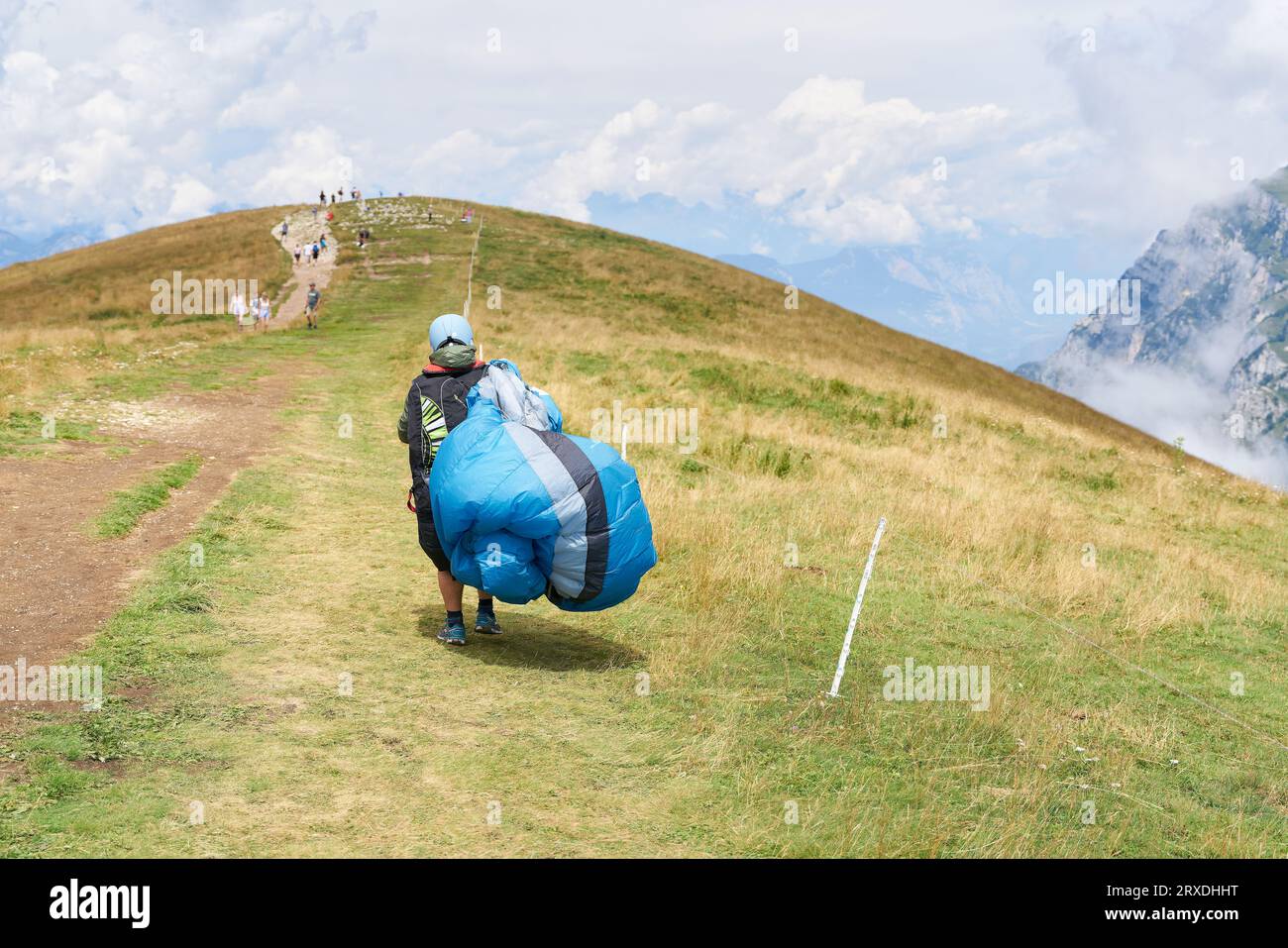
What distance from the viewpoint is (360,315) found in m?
36.8

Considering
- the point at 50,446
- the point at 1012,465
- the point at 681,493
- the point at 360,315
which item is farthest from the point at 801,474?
the point at 360,315

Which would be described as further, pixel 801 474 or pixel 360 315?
pixel 360 315

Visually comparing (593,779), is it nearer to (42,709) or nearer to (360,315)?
(42,709)

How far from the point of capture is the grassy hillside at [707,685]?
202 inches

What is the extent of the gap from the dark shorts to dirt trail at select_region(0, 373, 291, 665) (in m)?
2.43

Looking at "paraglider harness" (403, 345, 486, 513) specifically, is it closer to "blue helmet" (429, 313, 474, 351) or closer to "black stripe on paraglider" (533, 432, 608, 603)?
"blue helmet" (429, 313, 474, 351)

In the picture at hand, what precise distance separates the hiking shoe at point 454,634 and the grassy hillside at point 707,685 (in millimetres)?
174

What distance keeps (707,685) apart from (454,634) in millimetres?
2038

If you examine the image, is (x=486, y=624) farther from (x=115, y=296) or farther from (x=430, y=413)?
(x=115, y=296)

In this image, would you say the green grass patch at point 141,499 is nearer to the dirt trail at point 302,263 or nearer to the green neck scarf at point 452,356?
the green neck scarf at point 452,356

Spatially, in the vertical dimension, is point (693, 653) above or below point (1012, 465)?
below

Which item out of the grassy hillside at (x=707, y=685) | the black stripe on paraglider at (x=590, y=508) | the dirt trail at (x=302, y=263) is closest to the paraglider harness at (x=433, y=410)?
the black stripe on paraglider at (x=590, y=508)

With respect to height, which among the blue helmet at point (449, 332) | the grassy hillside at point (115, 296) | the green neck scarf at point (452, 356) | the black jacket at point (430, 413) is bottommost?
the black jacket at point (430, 413)
